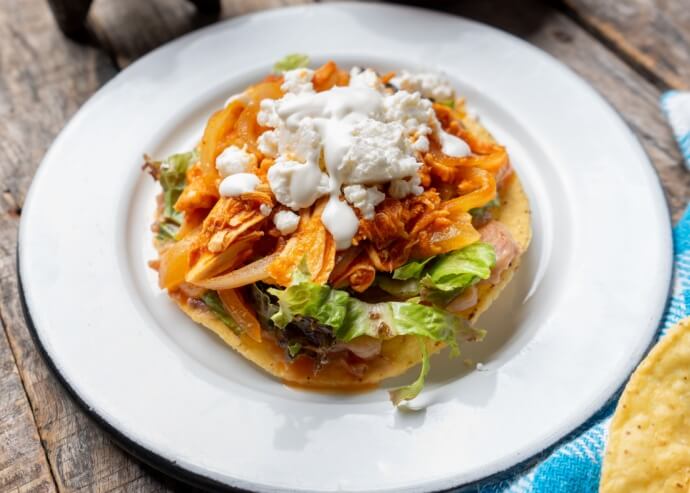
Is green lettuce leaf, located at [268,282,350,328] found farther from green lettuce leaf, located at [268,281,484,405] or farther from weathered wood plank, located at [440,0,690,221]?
weathered wood plank, located at [440,0,690,221]

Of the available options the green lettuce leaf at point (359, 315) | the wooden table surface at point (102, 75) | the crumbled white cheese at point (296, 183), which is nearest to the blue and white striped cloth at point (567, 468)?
the green lettuce leaf at point (359, 315)

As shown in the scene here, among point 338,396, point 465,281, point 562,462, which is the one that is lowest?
point 338,396

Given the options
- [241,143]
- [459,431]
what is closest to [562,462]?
[459,431]

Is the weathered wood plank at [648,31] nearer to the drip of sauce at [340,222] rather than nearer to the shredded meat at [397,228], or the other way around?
the shredded meat at [397,228]

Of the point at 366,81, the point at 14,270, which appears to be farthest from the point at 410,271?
the point at 14,270

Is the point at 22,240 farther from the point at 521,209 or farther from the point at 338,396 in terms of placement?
the point at 521,209

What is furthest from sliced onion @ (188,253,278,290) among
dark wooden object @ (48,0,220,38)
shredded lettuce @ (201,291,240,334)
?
dark wooden object @ (48,0,220,38)
